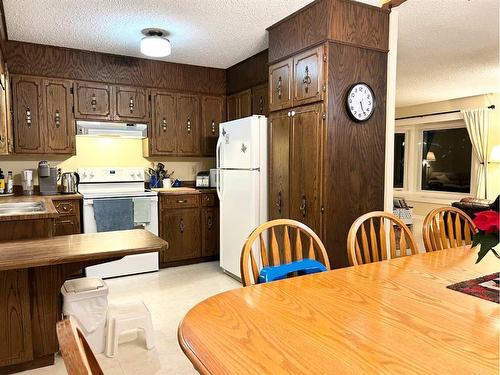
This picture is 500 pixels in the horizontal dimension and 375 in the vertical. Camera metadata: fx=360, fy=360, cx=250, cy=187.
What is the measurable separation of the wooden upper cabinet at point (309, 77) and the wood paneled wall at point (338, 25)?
0.28 ft

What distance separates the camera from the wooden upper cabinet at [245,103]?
4238mm

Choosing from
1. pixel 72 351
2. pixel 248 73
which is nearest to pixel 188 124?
pixel 248 73

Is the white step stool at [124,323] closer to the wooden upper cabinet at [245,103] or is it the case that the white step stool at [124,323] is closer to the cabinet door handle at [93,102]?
the cabinet door handle at [93,102]

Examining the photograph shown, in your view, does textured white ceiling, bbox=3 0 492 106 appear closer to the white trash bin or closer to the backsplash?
the backsplash

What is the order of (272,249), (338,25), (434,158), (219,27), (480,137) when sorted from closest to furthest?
(272,249) → (338,25) → (219,27) → (480,137) → (434,158)

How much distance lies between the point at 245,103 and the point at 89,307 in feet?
9.43

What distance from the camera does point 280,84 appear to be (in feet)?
10.7

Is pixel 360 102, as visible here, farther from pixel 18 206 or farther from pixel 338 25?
pixel 18 206

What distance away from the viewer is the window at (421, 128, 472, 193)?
6.82 m

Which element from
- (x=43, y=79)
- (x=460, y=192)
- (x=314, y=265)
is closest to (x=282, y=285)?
(x=314, y=265)

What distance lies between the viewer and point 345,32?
274 cm

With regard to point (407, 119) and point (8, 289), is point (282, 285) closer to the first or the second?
point (8, 289)

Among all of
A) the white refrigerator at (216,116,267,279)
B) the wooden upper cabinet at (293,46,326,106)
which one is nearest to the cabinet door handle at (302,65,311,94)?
the wooden upper cabinet at (293,46,326,106)

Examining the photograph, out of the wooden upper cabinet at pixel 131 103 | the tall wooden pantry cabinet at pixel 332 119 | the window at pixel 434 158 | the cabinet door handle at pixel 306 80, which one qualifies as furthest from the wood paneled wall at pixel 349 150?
the window at pixel 434 158
